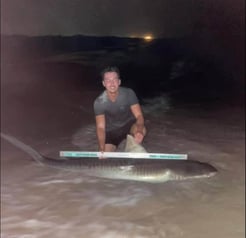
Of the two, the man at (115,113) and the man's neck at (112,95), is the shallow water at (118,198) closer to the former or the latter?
the man at (115,113)

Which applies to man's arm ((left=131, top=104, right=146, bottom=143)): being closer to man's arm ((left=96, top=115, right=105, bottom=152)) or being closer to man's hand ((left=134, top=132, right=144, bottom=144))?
man's hand ((left=134, top=132, right=144, bottom=144))

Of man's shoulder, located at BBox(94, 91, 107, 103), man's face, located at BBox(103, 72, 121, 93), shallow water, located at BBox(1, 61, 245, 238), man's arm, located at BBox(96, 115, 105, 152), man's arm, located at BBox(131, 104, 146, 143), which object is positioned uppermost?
man's face, located at BBox(103, 72, 121, 93)

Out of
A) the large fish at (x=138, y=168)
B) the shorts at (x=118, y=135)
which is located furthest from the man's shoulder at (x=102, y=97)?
the large fish at (x=138, y=168)

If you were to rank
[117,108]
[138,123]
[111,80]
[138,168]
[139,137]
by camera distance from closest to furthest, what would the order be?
[111,80] → [117,108] → [138,123] → [139,137] → [138,168]

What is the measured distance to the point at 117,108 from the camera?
5.61 feet

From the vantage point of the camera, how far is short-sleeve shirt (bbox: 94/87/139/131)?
154 centimetres

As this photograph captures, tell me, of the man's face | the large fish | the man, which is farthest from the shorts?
the man's face

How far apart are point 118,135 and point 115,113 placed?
6.8 inches

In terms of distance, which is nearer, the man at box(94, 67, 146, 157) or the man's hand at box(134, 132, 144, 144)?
the man at box(94, 67, 146, 157)

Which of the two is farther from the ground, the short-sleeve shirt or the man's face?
the man's face

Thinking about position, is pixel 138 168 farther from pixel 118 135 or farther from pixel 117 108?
pixel 117 108

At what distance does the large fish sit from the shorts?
18cm

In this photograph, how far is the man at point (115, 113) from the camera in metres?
1.42

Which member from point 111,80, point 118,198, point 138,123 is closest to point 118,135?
point 138,123
